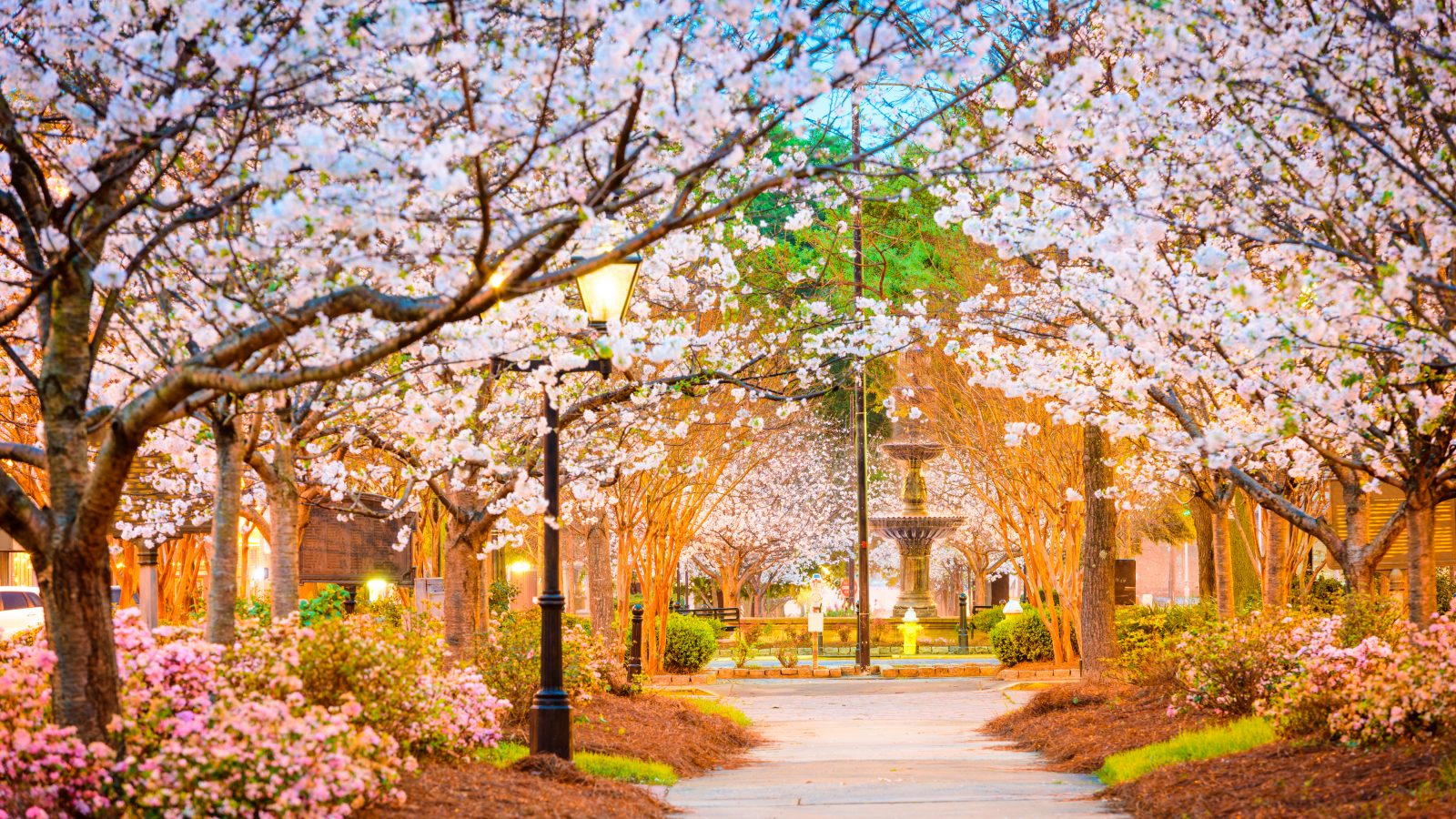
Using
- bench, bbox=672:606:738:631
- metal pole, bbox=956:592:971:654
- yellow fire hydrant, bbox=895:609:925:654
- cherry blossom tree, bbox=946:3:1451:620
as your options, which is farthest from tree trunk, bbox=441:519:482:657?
bench, bbox=672:606:738:631

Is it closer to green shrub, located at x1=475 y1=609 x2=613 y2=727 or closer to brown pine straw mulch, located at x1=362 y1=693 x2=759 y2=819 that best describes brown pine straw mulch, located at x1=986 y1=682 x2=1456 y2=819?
brown pine straw mulch, located at x1=362 y1=693 x2=759 y2=819

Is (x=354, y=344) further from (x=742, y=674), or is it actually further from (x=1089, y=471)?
(x=742, y=674)

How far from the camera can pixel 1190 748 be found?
10.7 meters

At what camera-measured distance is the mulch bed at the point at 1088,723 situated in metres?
12.2

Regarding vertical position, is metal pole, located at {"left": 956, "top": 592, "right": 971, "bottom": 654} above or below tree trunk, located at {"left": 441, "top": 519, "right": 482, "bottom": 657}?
below

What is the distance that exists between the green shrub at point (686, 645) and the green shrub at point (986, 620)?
32.6 feet

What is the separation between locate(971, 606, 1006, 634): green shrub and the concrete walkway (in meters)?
10.3

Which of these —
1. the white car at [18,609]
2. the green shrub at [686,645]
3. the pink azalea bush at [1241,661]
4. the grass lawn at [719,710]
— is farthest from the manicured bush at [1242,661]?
the white car at [18,609]

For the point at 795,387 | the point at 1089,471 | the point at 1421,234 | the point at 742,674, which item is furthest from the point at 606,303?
the point at 742,674

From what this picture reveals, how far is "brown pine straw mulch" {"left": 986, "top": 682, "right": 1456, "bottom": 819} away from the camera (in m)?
7.06

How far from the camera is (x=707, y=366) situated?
12008 millimetres

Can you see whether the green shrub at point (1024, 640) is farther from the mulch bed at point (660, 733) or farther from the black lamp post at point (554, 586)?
the black lamp post at point (554, 586)

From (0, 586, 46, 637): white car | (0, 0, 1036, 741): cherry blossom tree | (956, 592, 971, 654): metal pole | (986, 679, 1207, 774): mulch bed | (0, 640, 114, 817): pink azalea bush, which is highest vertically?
(0, 0, 1036, 741): cherry blossom tree

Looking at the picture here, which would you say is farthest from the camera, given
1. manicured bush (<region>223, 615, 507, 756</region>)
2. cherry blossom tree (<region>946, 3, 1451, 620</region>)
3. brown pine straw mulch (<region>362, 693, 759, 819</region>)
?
manicured bush (<region>223, 615, 507, 756</region>)
